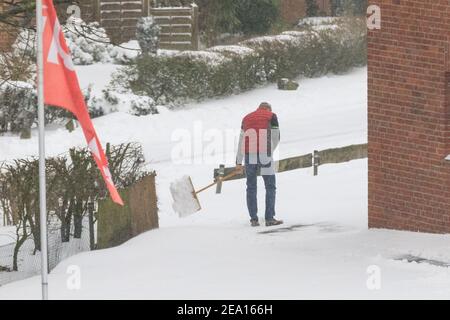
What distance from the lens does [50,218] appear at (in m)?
17.8

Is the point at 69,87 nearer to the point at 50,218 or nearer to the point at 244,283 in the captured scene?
the point at 244,283

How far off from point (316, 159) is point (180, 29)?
51.0 feet

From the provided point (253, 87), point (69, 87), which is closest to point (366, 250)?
point (69, 87)

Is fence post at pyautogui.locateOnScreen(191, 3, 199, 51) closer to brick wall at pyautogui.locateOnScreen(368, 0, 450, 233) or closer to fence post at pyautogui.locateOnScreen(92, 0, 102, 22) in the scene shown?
fence post at pyautogui.locateOnScreen(92, 0, 102, 22)

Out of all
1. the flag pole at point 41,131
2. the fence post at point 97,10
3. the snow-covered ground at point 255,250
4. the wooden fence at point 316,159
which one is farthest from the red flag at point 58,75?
the fence post at point 97,10

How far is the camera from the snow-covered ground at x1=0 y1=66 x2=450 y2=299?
1470cm

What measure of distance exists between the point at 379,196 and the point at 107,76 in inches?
680

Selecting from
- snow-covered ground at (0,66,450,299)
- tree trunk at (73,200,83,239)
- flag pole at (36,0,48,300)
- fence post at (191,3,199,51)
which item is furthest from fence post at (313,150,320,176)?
fence post at (191,3,199,51)

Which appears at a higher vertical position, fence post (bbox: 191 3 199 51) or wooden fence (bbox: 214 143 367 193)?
fence post (bbox: 191 3 199 51)

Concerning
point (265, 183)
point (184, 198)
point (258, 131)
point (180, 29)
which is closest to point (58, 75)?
point (258, 131)

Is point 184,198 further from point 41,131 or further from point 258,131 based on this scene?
point 41,131

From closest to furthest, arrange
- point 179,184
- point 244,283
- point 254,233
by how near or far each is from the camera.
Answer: point 244,283
point 254,233
point 179,184

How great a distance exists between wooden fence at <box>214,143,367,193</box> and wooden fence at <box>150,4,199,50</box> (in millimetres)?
12365

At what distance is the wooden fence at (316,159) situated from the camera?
24766mm
